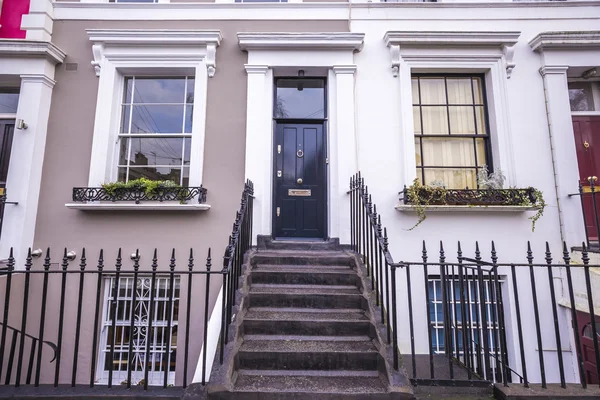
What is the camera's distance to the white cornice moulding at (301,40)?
214 inches

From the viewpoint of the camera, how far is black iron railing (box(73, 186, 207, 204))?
5055 millimetres

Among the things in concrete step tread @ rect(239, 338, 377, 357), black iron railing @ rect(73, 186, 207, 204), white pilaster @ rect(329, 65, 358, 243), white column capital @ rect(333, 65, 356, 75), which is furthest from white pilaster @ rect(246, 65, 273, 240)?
concrete step tread @ rect(239, 338, 377, 357)

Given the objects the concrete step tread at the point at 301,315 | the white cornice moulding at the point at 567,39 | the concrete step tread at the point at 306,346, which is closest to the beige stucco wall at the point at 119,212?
the concrete step tread at the point at 301,315

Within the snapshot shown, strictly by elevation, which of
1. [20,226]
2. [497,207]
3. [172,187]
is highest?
[172,187]

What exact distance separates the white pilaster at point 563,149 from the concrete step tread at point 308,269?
3.63 m

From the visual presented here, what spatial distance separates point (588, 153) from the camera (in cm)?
538

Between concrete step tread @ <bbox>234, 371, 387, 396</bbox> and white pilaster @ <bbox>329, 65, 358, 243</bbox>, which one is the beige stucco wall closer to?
white pilaster @ <bbox>329, 65, 358, 243</bbox>

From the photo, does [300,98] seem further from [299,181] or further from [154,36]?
[154,36]

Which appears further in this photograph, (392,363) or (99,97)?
(99,97)

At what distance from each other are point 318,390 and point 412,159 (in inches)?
153

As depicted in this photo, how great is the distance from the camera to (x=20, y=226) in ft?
16.4

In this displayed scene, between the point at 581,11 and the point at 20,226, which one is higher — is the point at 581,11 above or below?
above

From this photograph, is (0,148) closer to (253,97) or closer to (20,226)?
(20,226)

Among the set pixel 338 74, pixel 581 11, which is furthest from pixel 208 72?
pixel 581 11
